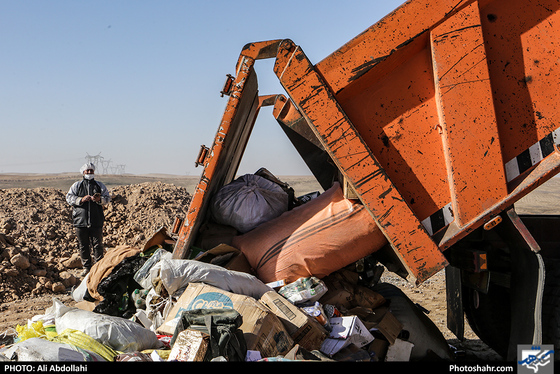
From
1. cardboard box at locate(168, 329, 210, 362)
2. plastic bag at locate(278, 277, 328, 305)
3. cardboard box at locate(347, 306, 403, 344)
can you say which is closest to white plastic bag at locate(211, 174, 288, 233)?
plastic bag at locate(278, 277, 328, 305)

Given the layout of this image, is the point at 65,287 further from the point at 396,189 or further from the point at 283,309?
the point at 396,189

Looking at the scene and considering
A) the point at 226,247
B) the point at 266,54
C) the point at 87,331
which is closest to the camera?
the point at 87,331

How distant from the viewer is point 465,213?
269 centimetres

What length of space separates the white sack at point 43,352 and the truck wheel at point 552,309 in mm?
2454

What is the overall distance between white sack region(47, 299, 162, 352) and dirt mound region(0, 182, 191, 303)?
3810mm

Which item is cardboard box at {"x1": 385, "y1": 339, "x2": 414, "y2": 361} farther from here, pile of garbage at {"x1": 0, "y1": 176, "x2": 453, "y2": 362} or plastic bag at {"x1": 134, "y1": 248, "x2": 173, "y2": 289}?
plastic bag at {"x1": 134, "y1": 248, "x2": 173, "y2": 289}

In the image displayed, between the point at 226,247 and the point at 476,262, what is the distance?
60.2 inches

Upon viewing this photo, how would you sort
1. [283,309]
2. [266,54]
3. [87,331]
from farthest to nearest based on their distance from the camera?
1. [266,54]
2. [283,309]
3. [87,331]

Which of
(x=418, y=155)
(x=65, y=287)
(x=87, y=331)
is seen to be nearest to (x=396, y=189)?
(x=418, y=155)

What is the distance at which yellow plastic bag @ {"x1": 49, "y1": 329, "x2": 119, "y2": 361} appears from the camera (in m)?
2.28

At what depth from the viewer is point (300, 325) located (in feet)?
8.34

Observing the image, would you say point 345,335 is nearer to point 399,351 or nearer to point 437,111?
point 399,351

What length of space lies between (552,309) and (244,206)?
195cm

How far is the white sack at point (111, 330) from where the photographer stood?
7.86 ft
